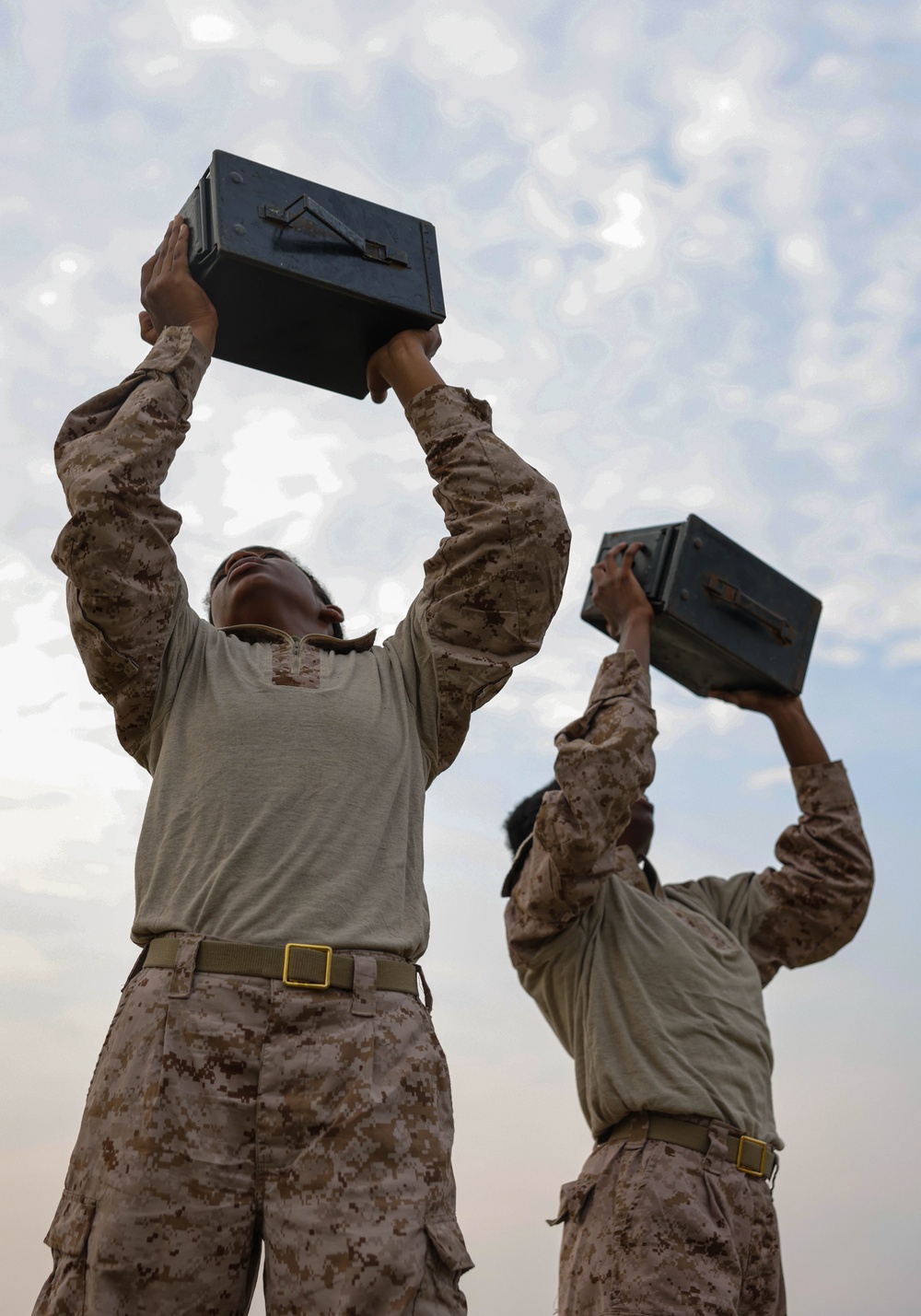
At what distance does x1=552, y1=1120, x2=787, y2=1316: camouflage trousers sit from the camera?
3.57m

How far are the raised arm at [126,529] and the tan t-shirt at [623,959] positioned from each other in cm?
159

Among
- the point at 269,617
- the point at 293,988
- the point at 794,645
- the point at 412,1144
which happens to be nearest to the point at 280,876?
the point at 293,988

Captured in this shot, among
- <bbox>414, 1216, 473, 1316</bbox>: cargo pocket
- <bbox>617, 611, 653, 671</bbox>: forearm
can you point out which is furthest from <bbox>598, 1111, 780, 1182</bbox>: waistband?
<bbox>414, 1216, 473, 1316</bbox>: cargo pocket

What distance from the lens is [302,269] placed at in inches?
120

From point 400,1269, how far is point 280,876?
0.71 m

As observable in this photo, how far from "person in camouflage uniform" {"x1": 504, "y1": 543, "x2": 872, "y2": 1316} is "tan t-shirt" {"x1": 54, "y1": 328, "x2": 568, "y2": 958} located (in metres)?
1.17

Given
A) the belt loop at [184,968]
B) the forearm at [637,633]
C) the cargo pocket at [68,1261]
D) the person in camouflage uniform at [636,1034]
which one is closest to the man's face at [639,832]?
the person in camouflage uniform at [636,1034]

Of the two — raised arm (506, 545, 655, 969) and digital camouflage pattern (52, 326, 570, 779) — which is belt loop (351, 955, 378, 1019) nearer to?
digital camouflage pattern (52, 326, 570, 779)

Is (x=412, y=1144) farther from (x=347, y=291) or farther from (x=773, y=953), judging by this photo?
(x=773, y=953)

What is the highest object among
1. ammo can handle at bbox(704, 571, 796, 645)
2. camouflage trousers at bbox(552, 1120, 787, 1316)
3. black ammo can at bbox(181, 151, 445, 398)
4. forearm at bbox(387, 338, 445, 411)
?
ammo can handle at bbox(704, 571, 796, 645)

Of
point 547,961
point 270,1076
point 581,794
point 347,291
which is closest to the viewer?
point 270,1076

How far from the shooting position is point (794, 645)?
4.87m

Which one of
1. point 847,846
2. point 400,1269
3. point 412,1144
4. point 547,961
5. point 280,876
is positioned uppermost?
point 847,846

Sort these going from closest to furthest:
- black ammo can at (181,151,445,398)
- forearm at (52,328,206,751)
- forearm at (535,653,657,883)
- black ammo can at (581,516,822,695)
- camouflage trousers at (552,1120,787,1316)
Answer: forearm at (52,328,206,751) < black ammo can at (181,151,445,398) < camouflage trousers at (552,1120,787,1316) < forearm at (535,653,657,883) < black ammo can at (581,516,822,695)
